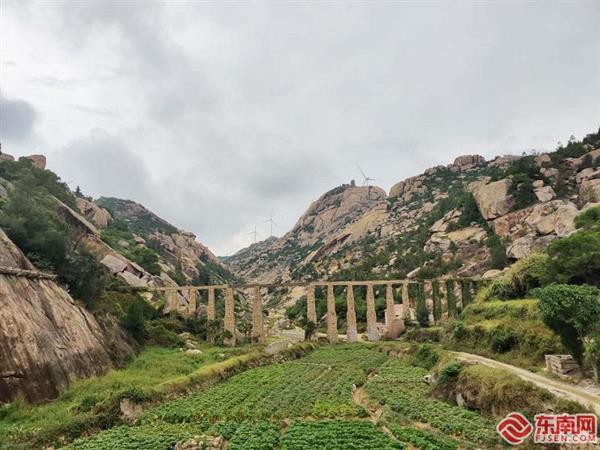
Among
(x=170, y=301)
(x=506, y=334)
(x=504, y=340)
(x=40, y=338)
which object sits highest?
(x=170, y=301)

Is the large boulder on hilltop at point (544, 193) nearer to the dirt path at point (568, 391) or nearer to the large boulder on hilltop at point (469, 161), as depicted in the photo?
the dirt path at point (568, 391)

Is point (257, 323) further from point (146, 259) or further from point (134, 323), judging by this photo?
point (146, 259)

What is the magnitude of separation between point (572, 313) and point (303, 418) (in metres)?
17.5

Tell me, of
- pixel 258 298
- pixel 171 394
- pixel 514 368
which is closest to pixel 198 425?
pixel 171 394

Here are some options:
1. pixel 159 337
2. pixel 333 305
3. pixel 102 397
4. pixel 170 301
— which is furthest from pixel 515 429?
pixel 170 301

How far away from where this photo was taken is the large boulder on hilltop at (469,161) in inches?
7628

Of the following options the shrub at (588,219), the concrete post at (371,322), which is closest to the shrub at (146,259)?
the concrete post at (371,322)

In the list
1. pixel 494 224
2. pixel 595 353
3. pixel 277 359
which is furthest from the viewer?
pixel 494 224

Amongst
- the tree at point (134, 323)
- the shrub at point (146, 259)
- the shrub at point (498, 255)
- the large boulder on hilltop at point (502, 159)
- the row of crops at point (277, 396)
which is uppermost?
the large boulder on hilltop at point (502, 159)

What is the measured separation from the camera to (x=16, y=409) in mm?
22281

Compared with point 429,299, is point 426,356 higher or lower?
lower

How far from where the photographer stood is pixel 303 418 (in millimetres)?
26250

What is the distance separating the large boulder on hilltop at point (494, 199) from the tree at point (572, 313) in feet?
241

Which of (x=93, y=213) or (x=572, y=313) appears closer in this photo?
(x=572, y=313)
